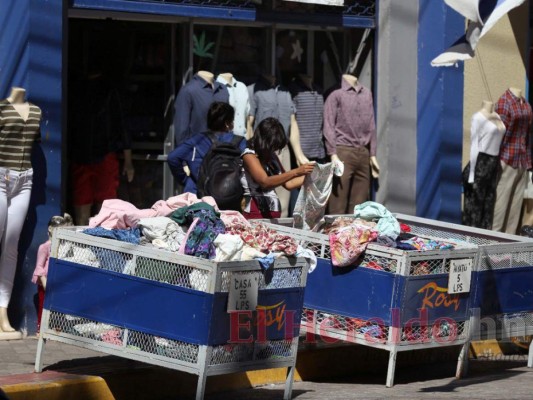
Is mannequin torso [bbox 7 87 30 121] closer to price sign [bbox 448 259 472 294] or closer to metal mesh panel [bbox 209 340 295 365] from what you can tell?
metal mesh panel [bbox 209 340 295 365]

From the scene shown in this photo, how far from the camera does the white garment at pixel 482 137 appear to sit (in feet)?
46.1

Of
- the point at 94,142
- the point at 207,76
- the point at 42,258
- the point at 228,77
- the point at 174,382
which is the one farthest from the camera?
the point at 228,77

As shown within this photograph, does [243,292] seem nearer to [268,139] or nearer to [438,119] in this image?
[268,139]

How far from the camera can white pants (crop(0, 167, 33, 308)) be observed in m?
11.0

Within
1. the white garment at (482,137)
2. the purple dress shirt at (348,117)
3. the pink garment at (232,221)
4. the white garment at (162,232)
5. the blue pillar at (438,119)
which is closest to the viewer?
the white garment at (162,232)

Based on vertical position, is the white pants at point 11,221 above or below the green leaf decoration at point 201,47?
below

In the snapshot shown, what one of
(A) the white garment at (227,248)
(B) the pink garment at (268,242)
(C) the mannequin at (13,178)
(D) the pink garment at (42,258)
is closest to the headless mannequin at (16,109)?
(C) the mannequin at (13,178)

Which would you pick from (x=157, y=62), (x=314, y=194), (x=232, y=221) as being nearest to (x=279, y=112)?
(x=157, y=62)

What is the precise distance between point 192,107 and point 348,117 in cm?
171

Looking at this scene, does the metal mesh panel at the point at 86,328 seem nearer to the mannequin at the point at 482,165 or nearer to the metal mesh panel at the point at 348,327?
the metal mesh panel at the point at 348,327

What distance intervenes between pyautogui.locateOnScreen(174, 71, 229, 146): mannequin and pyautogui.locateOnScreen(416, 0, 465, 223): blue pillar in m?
2.28

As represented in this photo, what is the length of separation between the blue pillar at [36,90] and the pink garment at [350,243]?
8.22ft

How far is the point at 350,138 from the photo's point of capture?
44.7 ft

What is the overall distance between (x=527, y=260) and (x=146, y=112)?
423 centimetres
